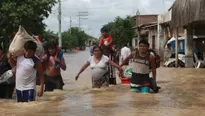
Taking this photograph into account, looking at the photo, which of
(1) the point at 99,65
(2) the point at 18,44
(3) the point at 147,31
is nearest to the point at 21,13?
(3) the point at 147,31

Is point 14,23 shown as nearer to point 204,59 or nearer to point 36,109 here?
point 204,59

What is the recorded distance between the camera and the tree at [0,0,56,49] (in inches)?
1116

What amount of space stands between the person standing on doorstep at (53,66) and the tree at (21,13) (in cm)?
1928

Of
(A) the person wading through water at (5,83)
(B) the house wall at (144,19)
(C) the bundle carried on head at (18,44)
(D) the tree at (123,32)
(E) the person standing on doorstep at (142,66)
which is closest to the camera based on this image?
(C) the bundle carried on head at (18,44)

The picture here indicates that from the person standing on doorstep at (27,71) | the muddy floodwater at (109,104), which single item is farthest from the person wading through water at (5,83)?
the person standing on doorstep at (27,71)

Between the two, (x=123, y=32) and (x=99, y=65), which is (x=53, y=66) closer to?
(x=99, y=65)

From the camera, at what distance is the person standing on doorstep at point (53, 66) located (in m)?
8.84

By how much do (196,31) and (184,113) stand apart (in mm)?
20339

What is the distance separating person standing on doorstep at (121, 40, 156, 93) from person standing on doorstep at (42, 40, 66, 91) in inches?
64.4

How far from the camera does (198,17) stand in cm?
1500

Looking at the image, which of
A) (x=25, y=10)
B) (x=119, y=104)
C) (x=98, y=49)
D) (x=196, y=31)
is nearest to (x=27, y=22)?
(x=25, y=10)

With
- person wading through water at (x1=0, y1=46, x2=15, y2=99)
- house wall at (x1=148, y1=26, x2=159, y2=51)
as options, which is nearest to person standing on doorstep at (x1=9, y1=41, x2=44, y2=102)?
person wading through water at (x1=0, y1=46, x2=15, y2=99)

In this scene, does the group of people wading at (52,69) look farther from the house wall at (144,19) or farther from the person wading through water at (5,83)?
the house wall at (144,19)

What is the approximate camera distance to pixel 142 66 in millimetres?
9109
